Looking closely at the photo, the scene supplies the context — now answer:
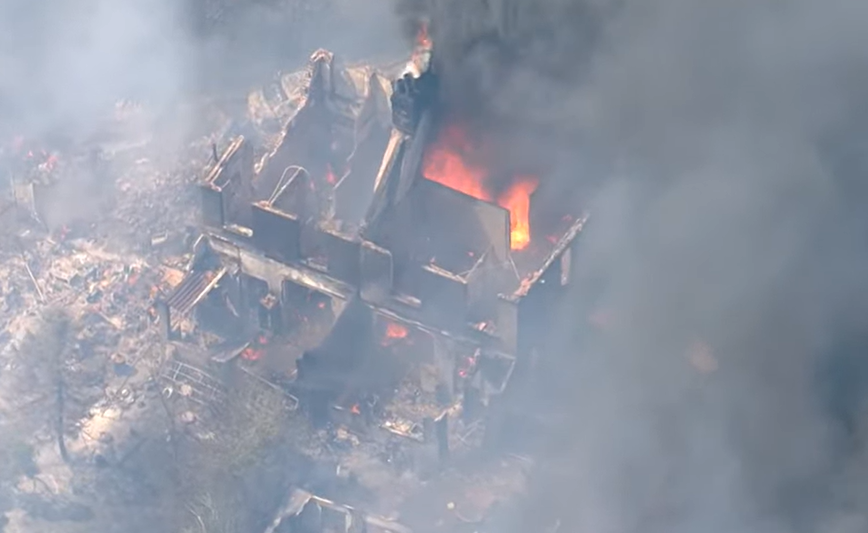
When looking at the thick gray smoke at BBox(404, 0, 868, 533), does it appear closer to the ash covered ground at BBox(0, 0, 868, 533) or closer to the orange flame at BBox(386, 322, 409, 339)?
the ash covered ground at BBox(0, 0, 868, 533)

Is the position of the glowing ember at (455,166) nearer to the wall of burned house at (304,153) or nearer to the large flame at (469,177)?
the large flame at (469,177)

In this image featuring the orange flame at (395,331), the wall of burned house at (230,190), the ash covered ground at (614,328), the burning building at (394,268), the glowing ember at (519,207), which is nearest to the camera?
the ash covered ground at (614,328)

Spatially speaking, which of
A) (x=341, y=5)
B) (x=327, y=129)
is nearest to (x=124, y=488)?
(x=327, y=129)

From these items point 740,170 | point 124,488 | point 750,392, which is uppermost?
point 740,170

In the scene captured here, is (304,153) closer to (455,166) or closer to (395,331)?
(455,166)

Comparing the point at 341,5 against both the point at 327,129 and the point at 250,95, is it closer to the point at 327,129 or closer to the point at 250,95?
the point at 250,95

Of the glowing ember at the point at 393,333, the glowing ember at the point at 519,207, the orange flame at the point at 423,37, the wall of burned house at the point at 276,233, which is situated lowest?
the glowing ember at the point at 393,333

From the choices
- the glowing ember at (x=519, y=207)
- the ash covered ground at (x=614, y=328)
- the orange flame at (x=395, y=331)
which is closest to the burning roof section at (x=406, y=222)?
the glowing ember at (x=519, y=207)
